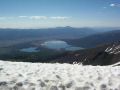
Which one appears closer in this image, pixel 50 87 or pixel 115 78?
pixel 50 87

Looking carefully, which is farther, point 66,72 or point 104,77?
point 66,72

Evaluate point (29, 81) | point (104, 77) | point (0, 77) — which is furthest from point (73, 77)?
point (0, 77)

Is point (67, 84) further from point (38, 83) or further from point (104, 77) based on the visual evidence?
point (104, 77)

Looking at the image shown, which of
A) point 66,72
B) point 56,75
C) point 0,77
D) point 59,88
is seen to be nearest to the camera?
point 59,88

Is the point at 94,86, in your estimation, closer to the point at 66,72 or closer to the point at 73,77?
the point at 73,77

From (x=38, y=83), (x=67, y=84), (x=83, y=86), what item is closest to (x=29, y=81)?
(x=38, y=83)

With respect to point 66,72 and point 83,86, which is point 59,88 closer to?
point 83,86

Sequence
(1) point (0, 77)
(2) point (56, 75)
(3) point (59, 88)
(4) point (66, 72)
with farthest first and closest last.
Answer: (4) point (66, 72) → (2) point (56, 75) → (1) point (0, 77) → (3) point (59, 88)
